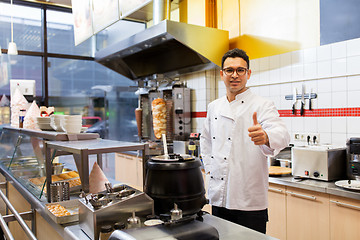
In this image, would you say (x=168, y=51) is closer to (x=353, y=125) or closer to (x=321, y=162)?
(x=353, y=125)

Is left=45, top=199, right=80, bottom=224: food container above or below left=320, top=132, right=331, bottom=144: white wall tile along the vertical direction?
below

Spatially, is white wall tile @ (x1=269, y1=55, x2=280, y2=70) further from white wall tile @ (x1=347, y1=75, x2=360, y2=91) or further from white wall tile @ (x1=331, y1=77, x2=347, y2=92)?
white wall tile @ (x1=347, y1=75, x2=360, y2=91)

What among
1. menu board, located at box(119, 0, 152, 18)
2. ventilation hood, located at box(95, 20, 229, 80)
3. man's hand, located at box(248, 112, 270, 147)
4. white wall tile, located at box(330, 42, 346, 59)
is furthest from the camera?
ventilation hood, located at box(95, 20, 229, 80)

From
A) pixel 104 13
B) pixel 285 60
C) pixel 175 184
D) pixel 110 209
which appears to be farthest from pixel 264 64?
pixel 110 209

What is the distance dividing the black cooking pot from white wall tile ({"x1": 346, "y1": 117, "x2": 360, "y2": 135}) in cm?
229

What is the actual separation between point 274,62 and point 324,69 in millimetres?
673

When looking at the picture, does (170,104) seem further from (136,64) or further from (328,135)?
(328,135)

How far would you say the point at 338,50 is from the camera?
312 centimetres

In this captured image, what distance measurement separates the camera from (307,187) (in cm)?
265

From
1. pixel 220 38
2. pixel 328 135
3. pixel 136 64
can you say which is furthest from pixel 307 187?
pixel 136 64

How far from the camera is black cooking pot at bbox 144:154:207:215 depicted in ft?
4.17

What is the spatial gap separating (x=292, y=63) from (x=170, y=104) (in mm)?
1987

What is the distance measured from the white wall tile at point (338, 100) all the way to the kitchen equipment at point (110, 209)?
8.28ft

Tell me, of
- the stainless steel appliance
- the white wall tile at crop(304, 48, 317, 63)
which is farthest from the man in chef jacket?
the stainless steel appliance
